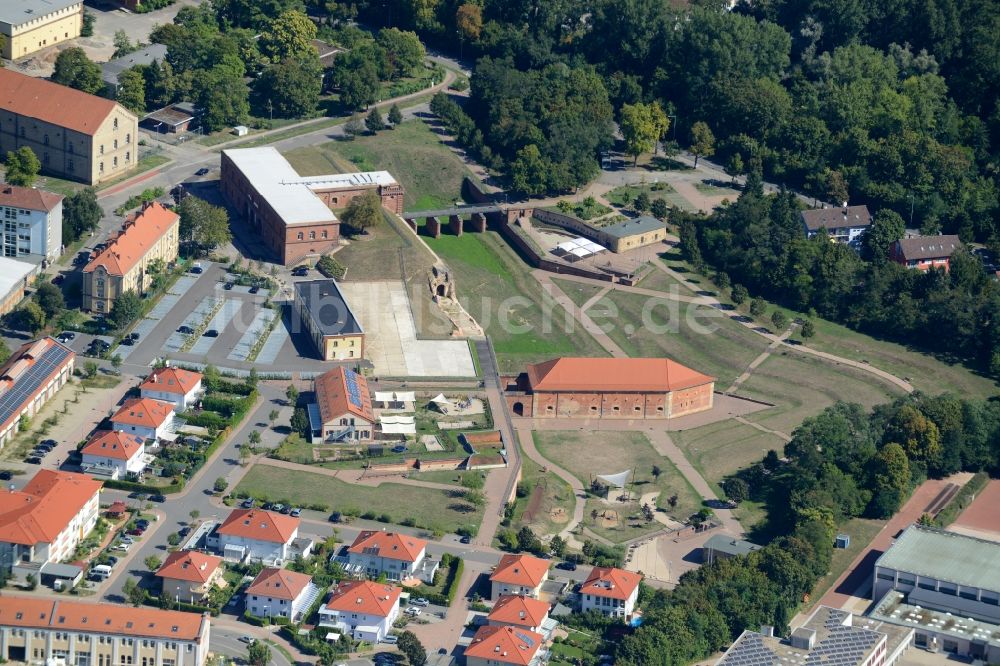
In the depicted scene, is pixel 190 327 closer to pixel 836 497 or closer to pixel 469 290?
pixel 469 290

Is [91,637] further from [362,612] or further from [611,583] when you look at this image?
[611,583]

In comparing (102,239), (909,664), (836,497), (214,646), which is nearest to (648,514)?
(836,497)

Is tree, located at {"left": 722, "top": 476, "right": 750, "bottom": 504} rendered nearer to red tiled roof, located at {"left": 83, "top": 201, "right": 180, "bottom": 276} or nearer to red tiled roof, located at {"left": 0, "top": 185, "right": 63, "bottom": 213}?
red tiled roof, located at {"left": 83, "top": 201, "right": 180, "bottom": 276}

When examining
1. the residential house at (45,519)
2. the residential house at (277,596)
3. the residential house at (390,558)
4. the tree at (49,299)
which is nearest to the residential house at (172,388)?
the tree at (49,299)

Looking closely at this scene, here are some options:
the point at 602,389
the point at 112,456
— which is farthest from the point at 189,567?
the point at 602,389

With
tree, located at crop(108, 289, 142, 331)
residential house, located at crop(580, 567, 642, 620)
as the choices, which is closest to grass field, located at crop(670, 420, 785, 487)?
residential house, located at crop(580, 567, 642, 620)

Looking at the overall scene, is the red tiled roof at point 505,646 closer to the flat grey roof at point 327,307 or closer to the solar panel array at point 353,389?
the solar panel array at point 353,389
